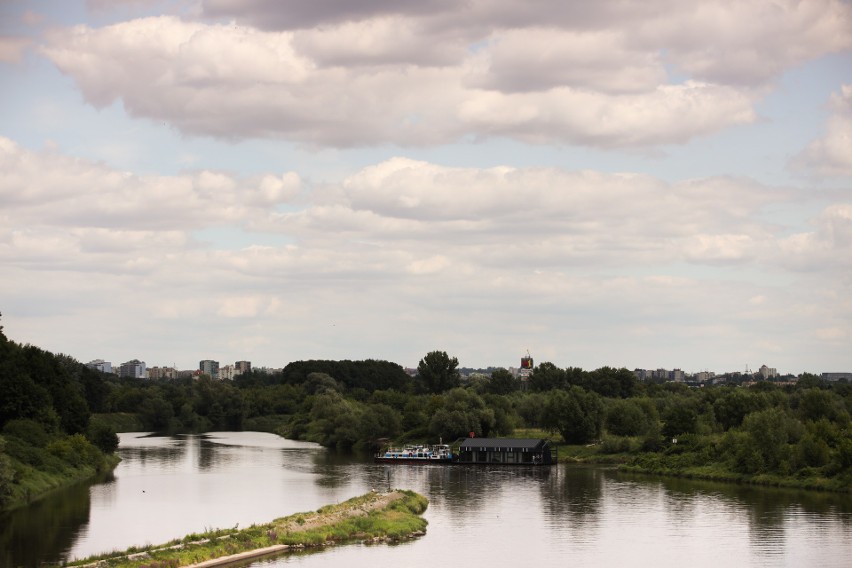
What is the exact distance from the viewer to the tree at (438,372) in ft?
540

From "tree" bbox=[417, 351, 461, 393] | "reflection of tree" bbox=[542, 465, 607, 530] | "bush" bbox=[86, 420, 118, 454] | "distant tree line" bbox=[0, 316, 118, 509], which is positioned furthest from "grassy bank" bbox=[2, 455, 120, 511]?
"tree" bbox=[417, 351, 461, 393]

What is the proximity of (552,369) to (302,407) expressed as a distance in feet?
137

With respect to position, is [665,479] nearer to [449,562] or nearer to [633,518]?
[633,518]

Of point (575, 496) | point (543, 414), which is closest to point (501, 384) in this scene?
point (543, 414)

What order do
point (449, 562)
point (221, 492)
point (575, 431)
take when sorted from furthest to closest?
point (575, 431) → point (221, 492) → point (449, 562)

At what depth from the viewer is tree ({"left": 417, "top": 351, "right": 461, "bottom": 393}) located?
164 metres

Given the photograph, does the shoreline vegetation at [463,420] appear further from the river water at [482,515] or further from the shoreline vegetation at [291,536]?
the shoreline vegetation at [291,536]

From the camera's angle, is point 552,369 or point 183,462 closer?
point 183,462

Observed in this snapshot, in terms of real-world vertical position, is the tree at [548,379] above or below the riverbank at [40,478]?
above

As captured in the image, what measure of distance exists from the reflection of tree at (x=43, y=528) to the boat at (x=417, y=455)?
1524 inches

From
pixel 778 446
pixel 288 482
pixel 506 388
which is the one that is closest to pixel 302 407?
pixel 506 388

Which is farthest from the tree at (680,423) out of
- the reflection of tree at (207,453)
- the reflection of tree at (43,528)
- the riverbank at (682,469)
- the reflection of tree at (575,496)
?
the reflection of tree at (43,528)

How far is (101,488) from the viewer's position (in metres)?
79.6

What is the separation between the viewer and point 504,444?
4218 inches
